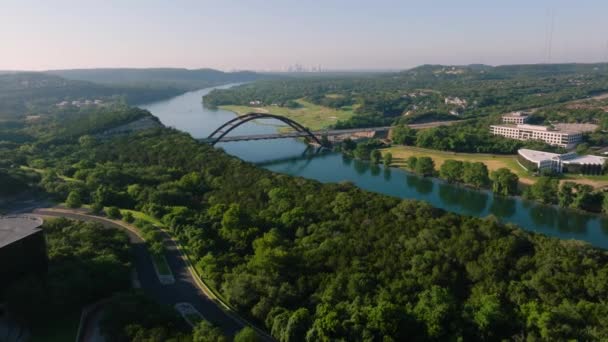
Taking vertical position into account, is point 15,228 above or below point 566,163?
above

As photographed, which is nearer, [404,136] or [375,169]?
[375,169]

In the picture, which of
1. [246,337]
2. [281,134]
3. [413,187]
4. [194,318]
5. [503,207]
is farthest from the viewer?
[281,134]

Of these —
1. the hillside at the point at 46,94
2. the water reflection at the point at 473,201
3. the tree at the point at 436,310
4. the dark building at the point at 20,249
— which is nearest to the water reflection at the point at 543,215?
the water reflection at the point at 473,201

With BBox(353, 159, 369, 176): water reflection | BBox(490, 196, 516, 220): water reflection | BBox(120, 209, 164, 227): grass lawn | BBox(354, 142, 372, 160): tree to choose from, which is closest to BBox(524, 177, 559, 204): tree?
BBox(490, 196, 516, 220): water reflection

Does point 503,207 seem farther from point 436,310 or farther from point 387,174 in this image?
point 436,310

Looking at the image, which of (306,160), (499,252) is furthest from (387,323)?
(306,160)

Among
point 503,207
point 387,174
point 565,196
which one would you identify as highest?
point 565,196

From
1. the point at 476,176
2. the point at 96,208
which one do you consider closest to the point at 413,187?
the point at 476,176
